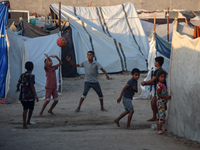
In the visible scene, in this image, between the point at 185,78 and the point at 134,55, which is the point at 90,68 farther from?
the point at 134,55

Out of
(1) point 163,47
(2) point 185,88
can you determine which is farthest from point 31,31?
(2) point 185,88

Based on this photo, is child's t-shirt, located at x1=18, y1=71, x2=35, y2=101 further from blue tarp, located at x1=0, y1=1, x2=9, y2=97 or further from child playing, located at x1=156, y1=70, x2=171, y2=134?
blue tarp, located at x1=0, y1=1, x2=9, y2=97

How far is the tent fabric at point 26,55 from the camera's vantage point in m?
9.59

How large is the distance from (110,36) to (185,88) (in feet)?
40.1

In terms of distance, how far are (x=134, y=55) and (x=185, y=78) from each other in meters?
11.2

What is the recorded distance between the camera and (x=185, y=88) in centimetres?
507

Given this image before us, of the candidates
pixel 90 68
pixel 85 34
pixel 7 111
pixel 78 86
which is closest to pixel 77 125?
pixel 90 68

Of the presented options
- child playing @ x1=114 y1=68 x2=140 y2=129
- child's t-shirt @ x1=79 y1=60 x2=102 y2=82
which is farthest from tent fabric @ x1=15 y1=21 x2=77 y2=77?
child playing @ x1=114 y1=68 x2=140 y2=129

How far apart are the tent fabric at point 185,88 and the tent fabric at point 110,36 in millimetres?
10117

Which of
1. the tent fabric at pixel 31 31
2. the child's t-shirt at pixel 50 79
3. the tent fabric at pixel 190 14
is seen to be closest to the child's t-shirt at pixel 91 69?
→ the child's t-shirt at pixel 50 79

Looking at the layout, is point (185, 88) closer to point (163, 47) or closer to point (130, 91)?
point (130, 91)

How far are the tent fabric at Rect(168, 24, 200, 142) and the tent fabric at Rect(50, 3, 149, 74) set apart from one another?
1012 centimetres

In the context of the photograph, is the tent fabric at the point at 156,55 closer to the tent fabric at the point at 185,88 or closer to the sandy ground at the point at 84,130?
the sandy ground at the point at 84,130

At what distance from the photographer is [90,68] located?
26.2ft
